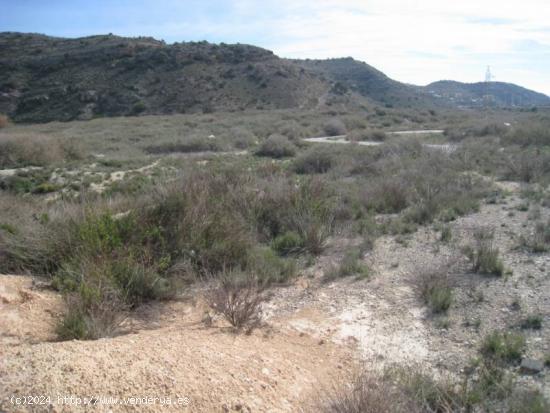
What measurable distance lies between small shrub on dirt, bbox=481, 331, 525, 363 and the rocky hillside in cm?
5590

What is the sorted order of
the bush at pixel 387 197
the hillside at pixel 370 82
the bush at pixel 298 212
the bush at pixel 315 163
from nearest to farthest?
the bush at pixel 298 212, the bush at pixel 387 197, the bush at pixel 315 163, the hillside at pixel 370 82

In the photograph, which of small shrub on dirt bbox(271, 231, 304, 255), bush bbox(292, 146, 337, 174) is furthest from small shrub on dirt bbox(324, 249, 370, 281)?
bush bbox(292, 146, 337, 174)

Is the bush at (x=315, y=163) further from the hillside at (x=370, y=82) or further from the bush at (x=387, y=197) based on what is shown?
the hillside at (x=370, y=82)

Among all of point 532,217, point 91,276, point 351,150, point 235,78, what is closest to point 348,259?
point 91,276

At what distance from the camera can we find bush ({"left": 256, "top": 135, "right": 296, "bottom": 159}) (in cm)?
2431

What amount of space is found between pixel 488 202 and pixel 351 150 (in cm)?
922

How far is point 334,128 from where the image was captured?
3638 centimetres

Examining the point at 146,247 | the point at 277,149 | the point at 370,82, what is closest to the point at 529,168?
the point at 146,247

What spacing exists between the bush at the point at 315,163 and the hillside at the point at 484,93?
118106mm

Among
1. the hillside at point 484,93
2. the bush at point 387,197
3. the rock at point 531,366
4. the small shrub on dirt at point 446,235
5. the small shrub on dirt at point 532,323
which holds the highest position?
the hillside at point 484,93

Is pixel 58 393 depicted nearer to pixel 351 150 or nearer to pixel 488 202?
pixel 488 202

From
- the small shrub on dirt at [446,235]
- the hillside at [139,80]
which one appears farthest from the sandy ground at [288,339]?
the hillside at [139,80]

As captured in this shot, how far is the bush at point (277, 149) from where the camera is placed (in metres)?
24.3

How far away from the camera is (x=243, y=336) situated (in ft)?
16.5
